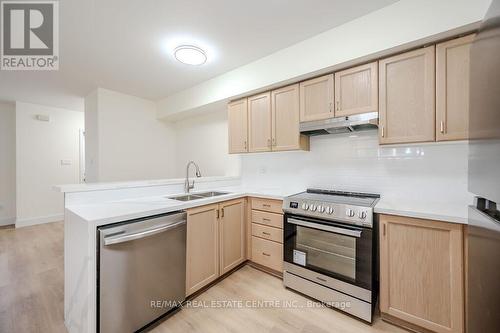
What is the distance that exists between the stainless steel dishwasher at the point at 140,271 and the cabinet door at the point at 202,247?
3.5 inches

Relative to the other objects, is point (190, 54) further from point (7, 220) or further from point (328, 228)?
point (7, 220)

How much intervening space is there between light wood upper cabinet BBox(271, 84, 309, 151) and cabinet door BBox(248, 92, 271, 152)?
68 mm

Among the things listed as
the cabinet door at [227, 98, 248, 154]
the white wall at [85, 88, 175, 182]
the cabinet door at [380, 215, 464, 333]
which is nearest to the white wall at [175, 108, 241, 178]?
the white wall at [85, 88, 175, 182]

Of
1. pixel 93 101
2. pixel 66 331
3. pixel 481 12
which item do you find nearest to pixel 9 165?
pixel 93 101

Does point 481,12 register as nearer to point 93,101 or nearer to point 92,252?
point 92,252

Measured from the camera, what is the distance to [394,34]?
1.57 m

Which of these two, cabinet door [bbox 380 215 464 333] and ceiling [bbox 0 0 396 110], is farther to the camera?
ceiling [bbox 0 0 396 110]

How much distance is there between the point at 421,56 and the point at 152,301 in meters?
2.77

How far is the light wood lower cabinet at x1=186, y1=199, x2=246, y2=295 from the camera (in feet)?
6.01

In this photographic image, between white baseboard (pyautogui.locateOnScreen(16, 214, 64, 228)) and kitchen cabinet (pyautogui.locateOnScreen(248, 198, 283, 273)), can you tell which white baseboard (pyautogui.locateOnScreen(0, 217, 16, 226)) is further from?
kitchen cabinet (pyautogui.locateOnScreen(248, 198, 283, 273))

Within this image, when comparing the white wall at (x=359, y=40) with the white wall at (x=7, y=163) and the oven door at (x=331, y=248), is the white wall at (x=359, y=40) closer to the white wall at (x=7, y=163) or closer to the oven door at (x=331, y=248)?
the oven door at (x=331, y=248)

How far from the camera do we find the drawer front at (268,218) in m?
2.18

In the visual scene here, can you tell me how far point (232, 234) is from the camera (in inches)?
88.8

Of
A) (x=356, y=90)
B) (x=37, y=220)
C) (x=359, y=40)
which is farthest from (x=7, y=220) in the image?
(x=359, y=40)
